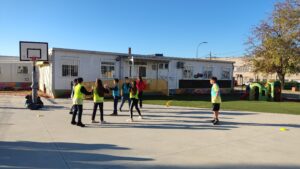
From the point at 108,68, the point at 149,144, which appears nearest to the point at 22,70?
the point at 108,68

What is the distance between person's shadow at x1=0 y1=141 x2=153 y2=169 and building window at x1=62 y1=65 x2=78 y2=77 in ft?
54.8

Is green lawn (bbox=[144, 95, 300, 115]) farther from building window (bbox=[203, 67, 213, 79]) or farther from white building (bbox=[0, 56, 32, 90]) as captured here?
white building (bbox=[0, 56, 32, 90])

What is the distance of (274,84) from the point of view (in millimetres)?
25500

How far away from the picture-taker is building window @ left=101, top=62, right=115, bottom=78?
2658cm

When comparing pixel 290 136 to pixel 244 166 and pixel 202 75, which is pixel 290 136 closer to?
pixel 244 166

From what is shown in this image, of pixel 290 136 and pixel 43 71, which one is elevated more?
pixel 43 71

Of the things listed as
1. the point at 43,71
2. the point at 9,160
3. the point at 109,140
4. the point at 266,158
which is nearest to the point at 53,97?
the point at 43,71

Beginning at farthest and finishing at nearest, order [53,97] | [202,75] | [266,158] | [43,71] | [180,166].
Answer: [202,75] < [43,71] < [53,97] < [266,158] < [180,166]

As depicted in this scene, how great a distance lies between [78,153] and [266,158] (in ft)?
13.6

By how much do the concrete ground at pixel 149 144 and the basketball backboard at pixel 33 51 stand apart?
6638mm

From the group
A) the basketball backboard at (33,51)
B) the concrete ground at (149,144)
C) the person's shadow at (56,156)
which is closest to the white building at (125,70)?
the basketball backboard at (33,51)

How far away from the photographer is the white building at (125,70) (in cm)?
2420

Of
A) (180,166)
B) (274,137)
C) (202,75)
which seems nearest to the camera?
(180,166)

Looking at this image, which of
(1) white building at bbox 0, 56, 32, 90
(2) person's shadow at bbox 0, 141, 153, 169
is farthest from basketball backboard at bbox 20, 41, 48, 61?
(1) white building at bbox 0, 56, 32, 90
